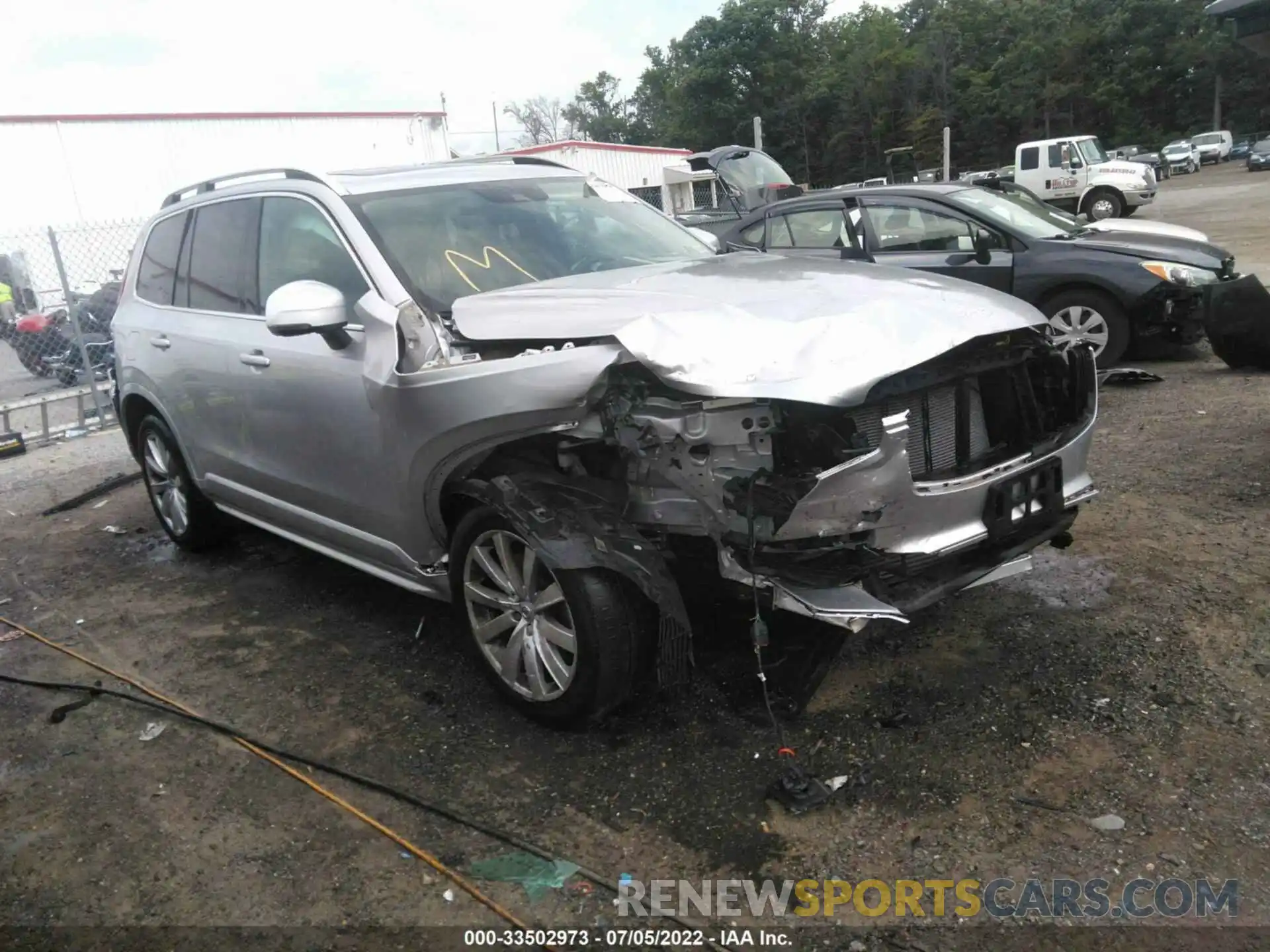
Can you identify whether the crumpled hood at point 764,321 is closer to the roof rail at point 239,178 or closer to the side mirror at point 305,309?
the side mirror at point 305,309

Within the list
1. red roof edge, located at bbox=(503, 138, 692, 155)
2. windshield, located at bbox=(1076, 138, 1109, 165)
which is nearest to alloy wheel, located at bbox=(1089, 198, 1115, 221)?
windshield, located at bbox=(1076, 138, 1109, 165)

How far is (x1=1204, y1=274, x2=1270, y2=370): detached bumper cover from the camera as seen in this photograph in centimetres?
696

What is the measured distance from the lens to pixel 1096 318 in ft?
24.8

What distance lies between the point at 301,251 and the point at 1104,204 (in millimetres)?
23737

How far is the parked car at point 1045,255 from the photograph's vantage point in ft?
24.3

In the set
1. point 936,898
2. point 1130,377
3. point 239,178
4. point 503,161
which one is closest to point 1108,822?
point 936,898

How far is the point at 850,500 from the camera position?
2.72 m

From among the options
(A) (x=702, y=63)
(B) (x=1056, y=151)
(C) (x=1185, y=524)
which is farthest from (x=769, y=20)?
(C) (x=1185, y=524)

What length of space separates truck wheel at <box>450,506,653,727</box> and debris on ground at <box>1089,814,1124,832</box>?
1353 millimetres

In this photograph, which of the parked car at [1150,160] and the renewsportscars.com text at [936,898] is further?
the parked car at [1150,160]

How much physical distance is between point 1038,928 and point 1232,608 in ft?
6.53

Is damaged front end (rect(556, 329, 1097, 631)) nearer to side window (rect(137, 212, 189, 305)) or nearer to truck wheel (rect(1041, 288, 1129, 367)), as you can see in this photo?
side window (rect(137, 212, 189, 305))

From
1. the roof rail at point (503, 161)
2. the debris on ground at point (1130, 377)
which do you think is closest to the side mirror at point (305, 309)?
the roof rail at point (503, 161)

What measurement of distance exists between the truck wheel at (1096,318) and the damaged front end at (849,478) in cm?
480
